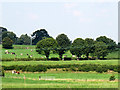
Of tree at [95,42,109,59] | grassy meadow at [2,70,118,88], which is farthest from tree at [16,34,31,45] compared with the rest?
grassy meadow at [2,70,118,88]

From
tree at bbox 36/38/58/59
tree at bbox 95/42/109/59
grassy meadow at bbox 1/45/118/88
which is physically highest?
tree at bbox 36/38/58/59

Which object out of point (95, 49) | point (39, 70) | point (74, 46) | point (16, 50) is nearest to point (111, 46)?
point (95, 49)

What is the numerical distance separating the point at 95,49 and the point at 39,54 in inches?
643

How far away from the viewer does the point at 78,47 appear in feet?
229

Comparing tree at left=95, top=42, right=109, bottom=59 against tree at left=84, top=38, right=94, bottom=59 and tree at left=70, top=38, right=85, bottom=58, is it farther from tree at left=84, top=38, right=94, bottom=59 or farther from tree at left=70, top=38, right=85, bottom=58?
tree at left=70, top=38, right=85, bottom=58

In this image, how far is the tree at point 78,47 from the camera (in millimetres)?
69188

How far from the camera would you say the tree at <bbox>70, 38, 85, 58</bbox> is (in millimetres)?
69188

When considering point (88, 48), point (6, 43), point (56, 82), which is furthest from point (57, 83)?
point (6, 43)

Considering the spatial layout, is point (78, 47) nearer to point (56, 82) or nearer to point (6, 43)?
point (6, 43)

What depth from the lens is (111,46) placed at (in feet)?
236

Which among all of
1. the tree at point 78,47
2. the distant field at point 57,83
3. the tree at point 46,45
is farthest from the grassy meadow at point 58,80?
the tree at point 78,47

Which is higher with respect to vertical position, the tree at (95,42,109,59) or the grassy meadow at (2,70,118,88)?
the tree at (95,42,109,59)

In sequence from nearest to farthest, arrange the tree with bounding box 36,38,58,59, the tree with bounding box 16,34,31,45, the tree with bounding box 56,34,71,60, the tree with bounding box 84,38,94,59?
the tree with bounding box 36,38,58,59
the tree with bounding box 84,38,94,59
the tree with bounding box 56,34,71,60
the tree with bounding box 16,34,31,45

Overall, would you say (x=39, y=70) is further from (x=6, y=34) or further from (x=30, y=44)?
(x=30, y=44)
